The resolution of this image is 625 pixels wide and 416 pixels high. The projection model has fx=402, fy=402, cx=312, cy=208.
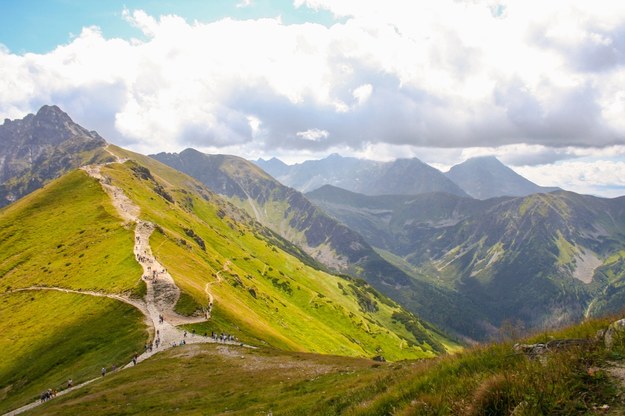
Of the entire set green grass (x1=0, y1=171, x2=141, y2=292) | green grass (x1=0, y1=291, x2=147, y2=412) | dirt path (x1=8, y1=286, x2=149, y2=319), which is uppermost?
green grass (x1=0, y1=171, x2=141, y2=292)

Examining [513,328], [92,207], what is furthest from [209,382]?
[92,207]

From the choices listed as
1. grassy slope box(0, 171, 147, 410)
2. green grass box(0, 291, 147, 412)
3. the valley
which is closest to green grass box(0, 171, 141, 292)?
grassy slope box(0, 171, 147, 410)

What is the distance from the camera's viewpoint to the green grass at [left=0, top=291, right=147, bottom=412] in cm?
6612

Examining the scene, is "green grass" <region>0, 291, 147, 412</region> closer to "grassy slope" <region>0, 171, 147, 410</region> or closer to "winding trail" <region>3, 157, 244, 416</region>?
"grassy slope" <region>0, 171, 147, 410</region>

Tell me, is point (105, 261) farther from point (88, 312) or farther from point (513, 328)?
point (513, 328)

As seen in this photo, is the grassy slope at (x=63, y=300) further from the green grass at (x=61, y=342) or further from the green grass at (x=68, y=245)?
the green grass at (x=68, y=245)

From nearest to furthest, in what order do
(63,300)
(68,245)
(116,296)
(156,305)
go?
(156,305), (116,296), (63,300), (68,245)

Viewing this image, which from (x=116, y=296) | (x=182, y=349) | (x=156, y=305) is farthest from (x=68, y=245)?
(x=182, y=349)

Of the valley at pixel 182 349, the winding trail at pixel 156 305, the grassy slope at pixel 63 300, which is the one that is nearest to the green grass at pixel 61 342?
the grassy slope at pixel 63 300

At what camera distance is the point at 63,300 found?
322ft

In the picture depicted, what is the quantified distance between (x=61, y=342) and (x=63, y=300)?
2373 cm

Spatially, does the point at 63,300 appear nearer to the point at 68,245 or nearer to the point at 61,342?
the point at 61,342


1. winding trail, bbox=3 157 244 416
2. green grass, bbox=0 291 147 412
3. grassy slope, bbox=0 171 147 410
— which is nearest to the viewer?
green grass, bbox=0 291 147 412

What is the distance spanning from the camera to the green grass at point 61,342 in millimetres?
66125
